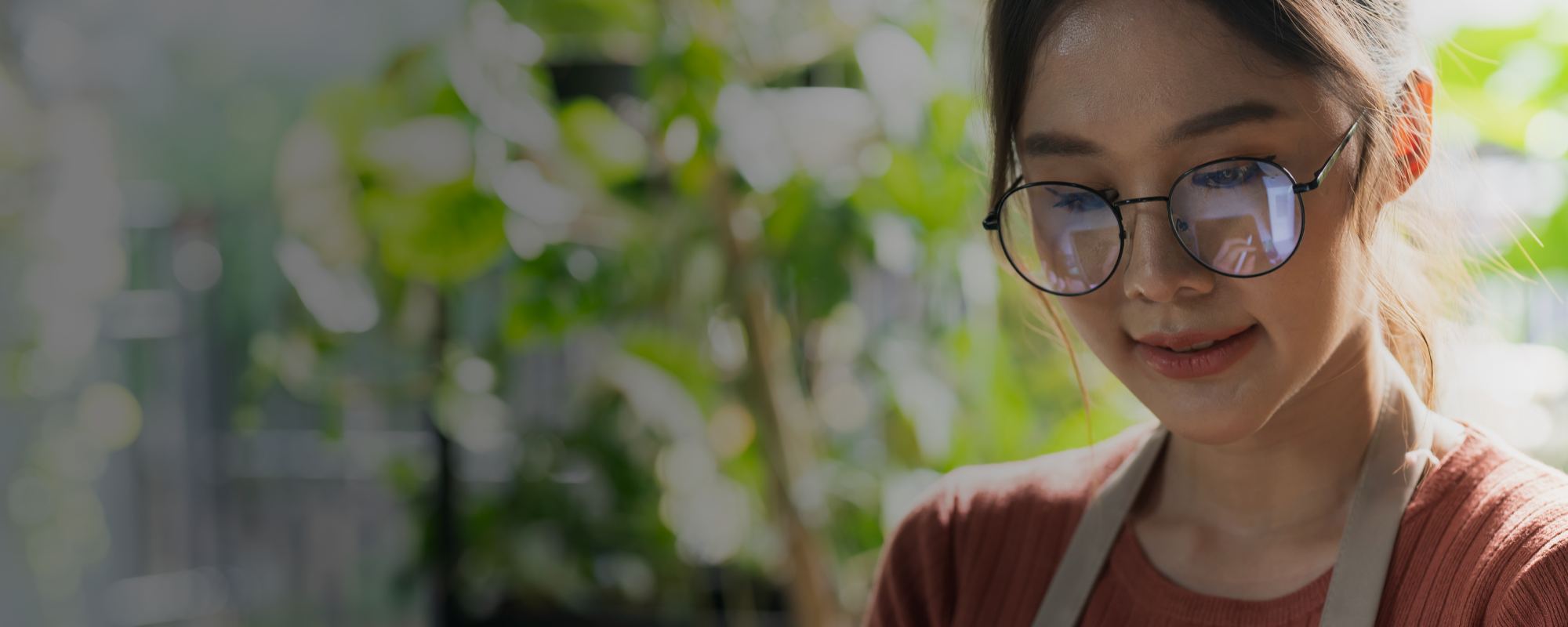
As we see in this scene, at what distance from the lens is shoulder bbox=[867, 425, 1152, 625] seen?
0.97 m

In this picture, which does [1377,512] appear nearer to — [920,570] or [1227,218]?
[1227,218]

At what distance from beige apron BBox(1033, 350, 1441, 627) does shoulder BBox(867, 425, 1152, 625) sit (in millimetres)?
48

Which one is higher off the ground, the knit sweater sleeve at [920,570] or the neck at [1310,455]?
the neck at [1310,455]

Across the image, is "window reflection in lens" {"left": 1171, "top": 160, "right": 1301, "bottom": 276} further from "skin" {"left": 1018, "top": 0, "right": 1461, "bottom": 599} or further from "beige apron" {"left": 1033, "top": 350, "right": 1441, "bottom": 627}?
"beige apron" {"left": 1033, "top": 350, "right": 1441, "bottom": 627}

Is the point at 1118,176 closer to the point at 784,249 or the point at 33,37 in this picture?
the point at 784,249

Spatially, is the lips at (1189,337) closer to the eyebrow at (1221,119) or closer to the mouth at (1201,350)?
the mouth at (1201,350)

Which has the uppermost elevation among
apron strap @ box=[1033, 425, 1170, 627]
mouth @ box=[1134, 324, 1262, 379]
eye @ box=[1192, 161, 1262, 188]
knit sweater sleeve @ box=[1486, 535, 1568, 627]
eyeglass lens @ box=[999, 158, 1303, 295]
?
eye @ box=[1192, 161, 1262, 188]

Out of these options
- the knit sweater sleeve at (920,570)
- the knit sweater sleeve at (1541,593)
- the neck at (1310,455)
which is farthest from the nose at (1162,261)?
the knit sweater sleeve at (920,570)

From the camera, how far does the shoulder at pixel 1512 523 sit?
0.67m

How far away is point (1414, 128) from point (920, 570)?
48 cm

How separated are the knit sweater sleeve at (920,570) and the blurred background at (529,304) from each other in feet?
1.26

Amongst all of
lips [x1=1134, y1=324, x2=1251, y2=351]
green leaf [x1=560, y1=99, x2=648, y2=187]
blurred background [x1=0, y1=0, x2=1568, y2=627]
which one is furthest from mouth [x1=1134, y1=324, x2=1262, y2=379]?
green leaf [x1=560, y1=99, x2=648, y2=187]

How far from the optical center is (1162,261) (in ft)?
2.43

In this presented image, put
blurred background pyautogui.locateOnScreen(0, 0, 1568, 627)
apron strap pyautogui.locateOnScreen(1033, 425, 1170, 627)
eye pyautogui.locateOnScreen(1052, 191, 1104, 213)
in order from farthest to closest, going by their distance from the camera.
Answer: blurred background pyautogui.locateOnScreen(0, 0, 1568, 627), apron strap pyautogui.locateOnScreen(1033, 425, 1170, 627), eye pyautogui.locateOnScreen(1052, 191, 1104, 213)
